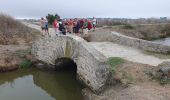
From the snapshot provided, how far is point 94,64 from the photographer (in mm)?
11688

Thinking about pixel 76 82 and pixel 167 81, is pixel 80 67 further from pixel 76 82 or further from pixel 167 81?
pixel 167 81

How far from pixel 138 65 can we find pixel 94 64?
192 cm

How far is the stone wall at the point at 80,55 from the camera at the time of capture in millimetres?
11477

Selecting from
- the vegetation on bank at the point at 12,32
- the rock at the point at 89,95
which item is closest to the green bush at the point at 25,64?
the vegetation on bank at the point at 12,32

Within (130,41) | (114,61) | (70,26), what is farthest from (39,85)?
(130,41)

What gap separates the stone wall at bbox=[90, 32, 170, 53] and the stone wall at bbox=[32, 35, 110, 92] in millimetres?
3342

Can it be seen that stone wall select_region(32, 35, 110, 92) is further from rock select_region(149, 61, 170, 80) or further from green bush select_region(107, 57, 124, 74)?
rock select_region(149, 61, 170, 80)

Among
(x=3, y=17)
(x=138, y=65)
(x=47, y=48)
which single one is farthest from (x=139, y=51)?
(x=3, y=17)

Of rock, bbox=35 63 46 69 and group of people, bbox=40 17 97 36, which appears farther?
group of people, bbox=40 17 97 36

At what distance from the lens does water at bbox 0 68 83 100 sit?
1304cm

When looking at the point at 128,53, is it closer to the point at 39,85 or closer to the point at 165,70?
the point at 165,70

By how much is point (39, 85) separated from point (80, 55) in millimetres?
3226

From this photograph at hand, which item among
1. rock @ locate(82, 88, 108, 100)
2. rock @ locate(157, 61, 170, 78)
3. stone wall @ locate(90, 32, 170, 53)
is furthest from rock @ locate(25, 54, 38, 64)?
rock @ locate(157, 61, 170, 78)

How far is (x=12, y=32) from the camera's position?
2181 centimetres
